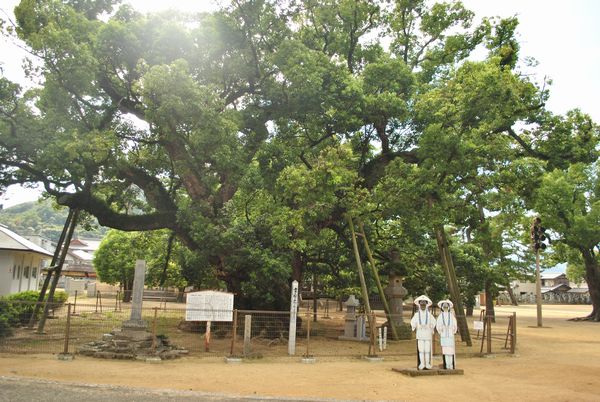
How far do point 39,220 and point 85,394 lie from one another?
137678mm

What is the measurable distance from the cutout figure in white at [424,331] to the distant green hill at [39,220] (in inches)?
3780

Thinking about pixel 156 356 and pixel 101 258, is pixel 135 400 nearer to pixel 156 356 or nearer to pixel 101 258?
pixel 156 356

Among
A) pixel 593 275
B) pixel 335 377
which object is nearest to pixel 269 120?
pixel 335 377

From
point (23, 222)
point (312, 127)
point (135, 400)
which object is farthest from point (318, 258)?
point (23, 222)

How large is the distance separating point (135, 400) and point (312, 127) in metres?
10.9

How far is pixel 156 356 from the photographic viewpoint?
11742 mm

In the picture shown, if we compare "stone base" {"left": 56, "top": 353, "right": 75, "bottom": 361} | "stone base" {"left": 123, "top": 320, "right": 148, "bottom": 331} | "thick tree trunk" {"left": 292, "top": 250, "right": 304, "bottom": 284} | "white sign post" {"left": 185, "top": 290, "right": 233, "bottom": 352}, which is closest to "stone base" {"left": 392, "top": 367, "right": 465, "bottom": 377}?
"white sign post" {"left": 185, "top": 290, "right": 233, "bottom": 352}

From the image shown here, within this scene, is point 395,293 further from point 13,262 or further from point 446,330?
point 13,262

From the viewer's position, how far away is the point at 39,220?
420 feet

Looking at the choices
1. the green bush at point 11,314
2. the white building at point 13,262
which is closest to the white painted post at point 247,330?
the green bush at point 11,314

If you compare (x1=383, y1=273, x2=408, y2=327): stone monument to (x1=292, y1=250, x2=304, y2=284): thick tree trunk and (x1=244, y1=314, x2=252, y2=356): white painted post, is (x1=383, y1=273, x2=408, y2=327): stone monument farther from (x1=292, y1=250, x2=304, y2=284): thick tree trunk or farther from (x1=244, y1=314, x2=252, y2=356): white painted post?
(x1=244, y1=314, x2=252, y2=356): white painted post

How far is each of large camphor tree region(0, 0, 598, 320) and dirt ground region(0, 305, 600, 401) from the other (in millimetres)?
4370

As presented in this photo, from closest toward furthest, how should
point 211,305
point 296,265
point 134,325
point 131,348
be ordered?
point 131,348 → point 134,325 → point 211,305 → point 296,265

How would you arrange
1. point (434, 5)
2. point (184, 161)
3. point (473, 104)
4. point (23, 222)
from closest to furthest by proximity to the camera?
point (473, 104)
point (184, 161)
point (434, 5)
point (23, 222)
